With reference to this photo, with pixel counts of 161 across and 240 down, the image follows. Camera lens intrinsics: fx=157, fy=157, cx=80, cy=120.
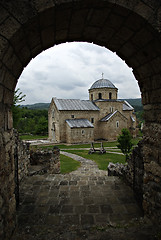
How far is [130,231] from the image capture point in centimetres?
318

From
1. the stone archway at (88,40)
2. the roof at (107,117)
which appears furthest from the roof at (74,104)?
the stone archway at (88,40)

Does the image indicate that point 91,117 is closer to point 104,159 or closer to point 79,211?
point 104,159

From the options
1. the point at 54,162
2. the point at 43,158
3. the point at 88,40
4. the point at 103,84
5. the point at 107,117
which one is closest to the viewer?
the point at 88,40

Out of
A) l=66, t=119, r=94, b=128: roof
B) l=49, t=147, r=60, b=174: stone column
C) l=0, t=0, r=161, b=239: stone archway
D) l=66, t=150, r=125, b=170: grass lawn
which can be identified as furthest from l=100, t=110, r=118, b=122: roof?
l=0, t=0, r=161, b=239: stone archway

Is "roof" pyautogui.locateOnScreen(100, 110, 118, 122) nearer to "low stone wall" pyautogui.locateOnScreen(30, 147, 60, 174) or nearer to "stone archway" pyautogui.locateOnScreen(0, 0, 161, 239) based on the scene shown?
"low stone wall" pyautogui.locateOnScreen(30, 147, 60, 174)

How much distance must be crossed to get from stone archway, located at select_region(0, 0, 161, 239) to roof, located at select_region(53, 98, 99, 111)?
2376 centimetres

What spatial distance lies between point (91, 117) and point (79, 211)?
1013 inches

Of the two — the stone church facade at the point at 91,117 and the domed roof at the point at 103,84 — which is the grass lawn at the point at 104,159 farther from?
the domed roof at the point at 103,84

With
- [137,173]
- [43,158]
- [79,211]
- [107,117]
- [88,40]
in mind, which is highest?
[88,40]

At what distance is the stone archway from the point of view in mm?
2311

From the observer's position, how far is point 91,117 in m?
29.5

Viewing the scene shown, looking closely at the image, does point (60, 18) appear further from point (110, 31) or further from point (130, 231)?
point (130, 231)

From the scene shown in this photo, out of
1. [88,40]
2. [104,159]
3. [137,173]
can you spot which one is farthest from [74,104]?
[88,40]

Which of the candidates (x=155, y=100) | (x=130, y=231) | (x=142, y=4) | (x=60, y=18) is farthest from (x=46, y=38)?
(x=130, y=231)
